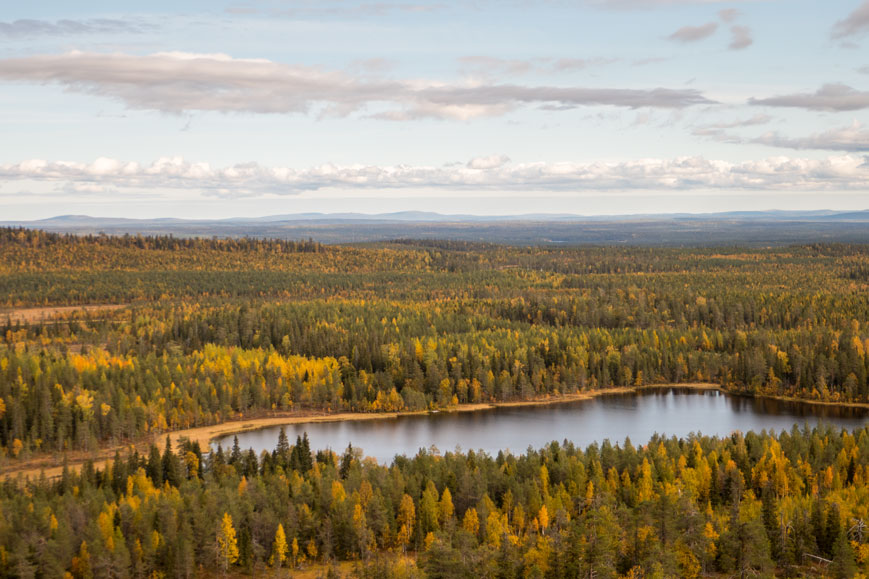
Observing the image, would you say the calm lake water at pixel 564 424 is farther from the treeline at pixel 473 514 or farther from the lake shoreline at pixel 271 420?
the treeline at pixel 473 514

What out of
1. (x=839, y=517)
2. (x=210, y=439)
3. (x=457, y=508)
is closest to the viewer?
(x=839, y=517)

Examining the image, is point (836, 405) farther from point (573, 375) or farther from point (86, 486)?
point (86, 486)

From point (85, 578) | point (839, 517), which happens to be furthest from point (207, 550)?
point (839, 517)

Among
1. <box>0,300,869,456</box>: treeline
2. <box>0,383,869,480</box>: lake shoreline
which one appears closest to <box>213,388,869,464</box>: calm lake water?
<box>0,383,869,480</box>: lake shoreline

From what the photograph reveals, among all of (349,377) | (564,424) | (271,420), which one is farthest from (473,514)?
(349,377)

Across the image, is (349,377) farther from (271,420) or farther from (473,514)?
(473,514)

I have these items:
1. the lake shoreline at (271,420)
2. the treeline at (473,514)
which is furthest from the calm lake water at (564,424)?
the treeline at (473,514)
